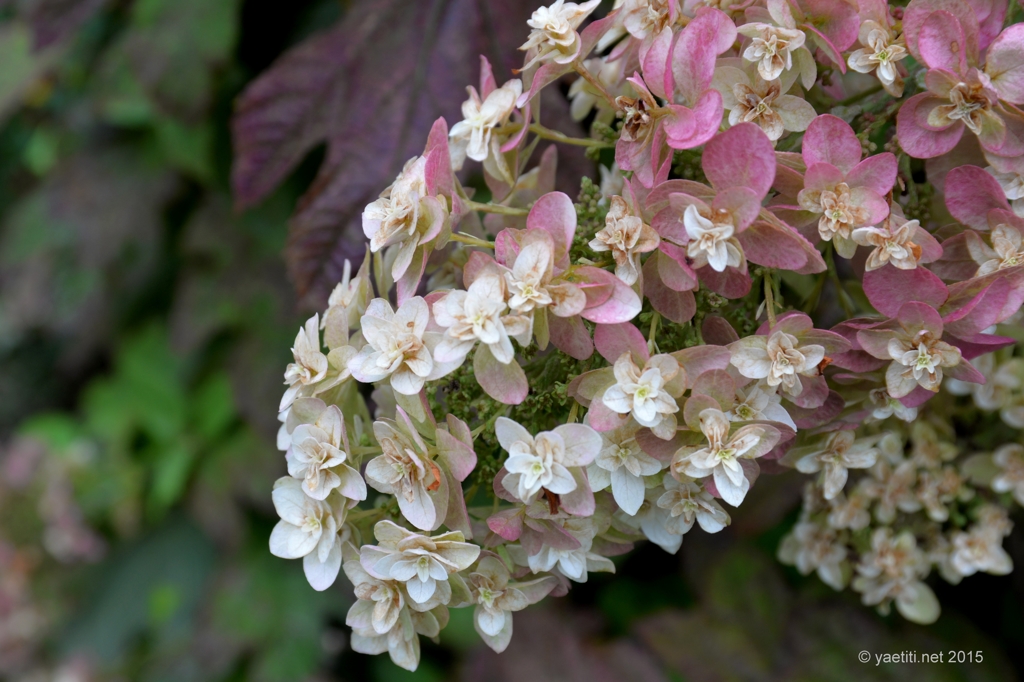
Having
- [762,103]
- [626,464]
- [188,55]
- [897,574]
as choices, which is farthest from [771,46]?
[188,55]

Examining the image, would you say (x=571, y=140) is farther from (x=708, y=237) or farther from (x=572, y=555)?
(x=572, y=555)

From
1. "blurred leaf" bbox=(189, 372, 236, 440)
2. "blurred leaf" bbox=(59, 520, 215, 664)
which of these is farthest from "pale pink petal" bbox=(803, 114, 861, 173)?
"blurred leaf" bbox=(59, 520, 215, 664)

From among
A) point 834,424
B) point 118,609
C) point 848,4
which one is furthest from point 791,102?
point 118,609

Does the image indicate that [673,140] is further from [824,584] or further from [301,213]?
[824,584]

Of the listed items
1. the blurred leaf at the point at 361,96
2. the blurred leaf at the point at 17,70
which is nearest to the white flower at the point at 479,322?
the blurred leaf at the point at 361,96

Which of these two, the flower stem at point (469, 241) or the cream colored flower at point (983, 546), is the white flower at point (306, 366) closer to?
the flower stem at point (469, 241)

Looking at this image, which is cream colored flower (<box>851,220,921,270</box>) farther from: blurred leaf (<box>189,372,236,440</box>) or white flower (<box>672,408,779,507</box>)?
blurred leaf (<box>189,372,236,440</box>)
